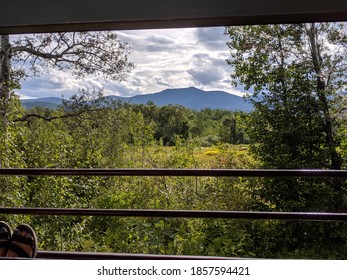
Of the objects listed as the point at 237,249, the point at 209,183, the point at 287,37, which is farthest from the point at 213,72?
the point at 237,249

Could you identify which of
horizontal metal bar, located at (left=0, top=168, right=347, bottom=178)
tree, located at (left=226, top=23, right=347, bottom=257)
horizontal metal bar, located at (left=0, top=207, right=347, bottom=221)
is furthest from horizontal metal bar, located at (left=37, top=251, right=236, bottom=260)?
tree, located at (left=226, top=23, right=347, bottom=257)

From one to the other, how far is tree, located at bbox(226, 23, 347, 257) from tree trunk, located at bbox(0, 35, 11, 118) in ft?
7.43

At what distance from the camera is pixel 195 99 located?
11.3ft

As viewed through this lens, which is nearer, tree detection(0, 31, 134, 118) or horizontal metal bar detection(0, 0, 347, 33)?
horizontal metal bar detection(0, 0, 347, 33)

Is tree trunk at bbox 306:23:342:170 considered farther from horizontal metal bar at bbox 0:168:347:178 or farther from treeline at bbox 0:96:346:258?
horizontal metal bar at bbox 0:168:347:178

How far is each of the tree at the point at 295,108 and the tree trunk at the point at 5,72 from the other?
2.26 meters

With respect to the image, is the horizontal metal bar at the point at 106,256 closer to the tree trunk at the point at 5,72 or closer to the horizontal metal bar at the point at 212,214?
the horizontal metal bar at the point at 212,214

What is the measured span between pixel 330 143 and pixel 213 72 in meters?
1.25

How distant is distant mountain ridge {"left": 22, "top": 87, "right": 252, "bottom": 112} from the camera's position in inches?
135

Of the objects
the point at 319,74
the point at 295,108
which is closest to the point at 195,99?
the point at 295,108

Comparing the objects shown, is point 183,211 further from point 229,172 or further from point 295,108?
point 295,108

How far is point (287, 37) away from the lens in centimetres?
344

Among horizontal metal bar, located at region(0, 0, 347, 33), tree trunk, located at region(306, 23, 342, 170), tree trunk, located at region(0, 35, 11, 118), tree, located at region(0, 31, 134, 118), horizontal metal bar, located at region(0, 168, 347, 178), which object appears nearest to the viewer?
horizontal metal bar, located at region(0, 168, 347, 178)

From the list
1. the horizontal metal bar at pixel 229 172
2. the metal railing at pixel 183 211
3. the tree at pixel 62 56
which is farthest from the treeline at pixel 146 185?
the horizontal metal bar at pixel 229 172
